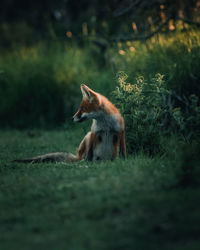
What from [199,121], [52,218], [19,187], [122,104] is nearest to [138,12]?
[122,104]

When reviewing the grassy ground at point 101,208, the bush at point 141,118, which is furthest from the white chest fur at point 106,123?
the grassy ground at point 101,208

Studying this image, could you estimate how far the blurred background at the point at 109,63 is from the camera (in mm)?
8016

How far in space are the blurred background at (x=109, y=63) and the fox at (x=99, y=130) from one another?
19.5 inches

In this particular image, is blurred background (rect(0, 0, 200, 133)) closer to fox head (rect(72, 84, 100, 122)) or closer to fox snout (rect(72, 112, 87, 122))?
fox head (rect(72, 84, 100, 122))

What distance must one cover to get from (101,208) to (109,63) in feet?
30.0

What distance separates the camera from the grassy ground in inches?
125

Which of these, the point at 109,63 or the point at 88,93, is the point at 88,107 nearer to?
the point at 88,93

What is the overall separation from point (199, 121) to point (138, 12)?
7256 millimetres

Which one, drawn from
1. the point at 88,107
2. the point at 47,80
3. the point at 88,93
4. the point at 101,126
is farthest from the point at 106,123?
the point at 47,80

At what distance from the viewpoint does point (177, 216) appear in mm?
3480

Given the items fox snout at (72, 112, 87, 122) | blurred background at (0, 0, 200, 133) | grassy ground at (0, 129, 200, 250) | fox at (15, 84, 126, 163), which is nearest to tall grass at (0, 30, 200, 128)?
blurred background at (0, 0, 200, 133)

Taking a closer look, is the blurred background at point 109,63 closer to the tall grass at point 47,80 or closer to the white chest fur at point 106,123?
the tall grass at point 47,80

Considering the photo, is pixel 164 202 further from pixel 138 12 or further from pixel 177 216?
pixel 138 12

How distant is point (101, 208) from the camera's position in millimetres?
3805
